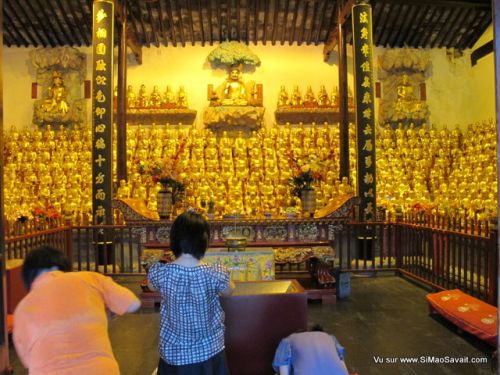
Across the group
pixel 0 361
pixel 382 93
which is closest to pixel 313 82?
pixel 382 93

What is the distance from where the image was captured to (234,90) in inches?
470

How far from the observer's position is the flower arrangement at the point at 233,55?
39.4 feet

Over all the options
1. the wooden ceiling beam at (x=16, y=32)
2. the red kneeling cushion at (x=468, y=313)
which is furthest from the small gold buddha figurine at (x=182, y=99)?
the red kneeling cushion at (x=468, y=313)

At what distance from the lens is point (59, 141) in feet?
37.9

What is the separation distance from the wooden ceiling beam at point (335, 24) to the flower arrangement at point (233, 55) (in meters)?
1.88

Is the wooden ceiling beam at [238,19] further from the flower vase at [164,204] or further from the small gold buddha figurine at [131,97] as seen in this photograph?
the flower vase at [164,204]

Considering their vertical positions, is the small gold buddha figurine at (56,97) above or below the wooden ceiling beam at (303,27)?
below

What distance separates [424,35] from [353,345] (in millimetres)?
10866

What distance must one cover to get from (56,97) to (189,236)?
450 inches

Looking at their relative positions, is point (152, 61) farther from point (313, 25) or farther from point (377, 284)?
point (377, 284)

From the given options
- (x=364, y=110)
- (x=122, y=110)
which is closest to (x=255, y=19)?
(x=122, y=110)

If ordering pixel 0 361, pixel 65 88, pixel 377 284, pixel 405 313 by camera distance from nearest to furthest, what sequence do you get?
pixel 0 361 → pixel 405 313 → pixel 377 284 → pixel 65 88

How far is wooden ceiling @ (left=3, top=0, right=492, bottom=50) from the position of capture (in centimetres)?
1118

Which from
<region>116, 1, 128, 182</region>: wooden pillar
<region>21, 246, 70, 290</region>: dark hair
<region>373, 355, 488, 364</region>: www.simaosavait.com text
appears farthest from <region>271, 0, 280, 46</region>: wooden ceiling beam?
<region>21, 246, 70, 290</region>: dark hair
